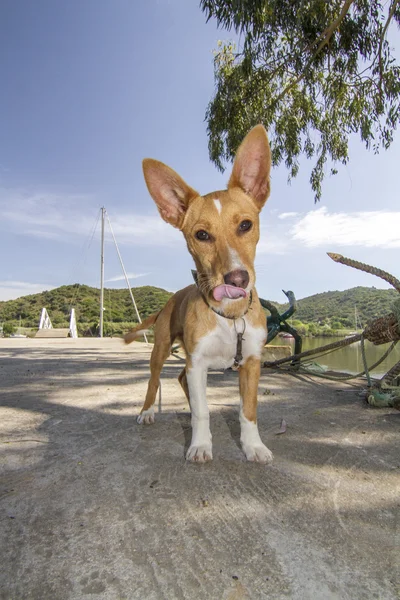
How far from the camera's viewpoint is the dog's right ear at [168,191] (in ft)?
7.25

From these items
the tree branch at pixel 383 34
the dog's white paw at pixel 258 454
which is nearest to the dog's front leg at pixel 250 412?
the dog's white paw at pixel 258 454

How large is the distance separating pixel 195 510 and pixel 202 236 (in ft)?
4.20

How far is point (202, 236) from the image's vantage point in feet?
6.62

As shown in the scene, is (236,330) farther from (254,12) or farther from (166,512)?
(254,12)

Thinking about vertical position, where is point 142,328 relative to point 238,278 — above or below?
below

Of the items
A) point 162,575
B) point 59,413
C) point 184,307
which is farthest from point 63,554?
point 59,413

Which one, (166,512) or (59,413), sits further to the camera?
(59,413)

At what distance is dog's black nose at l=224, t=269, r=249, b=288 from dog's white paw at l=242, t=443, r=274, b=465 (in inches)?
34.7

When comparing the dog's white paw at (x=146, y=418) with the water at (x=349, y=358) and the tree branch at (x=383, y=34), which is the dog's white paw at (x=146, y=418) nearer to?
the water at (x=349, y=358)

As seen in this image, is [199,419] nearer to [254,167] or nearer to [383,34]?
[254,167]

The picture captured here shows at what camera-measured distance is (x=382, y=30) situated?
675 centimetres

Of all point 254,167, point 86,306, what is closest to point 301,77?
point 254,167

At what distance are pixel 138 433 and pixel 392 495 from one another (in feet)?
4.71

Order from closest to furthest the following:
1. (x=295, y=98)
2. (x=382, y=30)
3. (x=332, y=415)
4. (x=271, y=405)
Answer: (x=332, y=415), (x=271, y=405), (x=382, y=30), (x=295, y=98)
